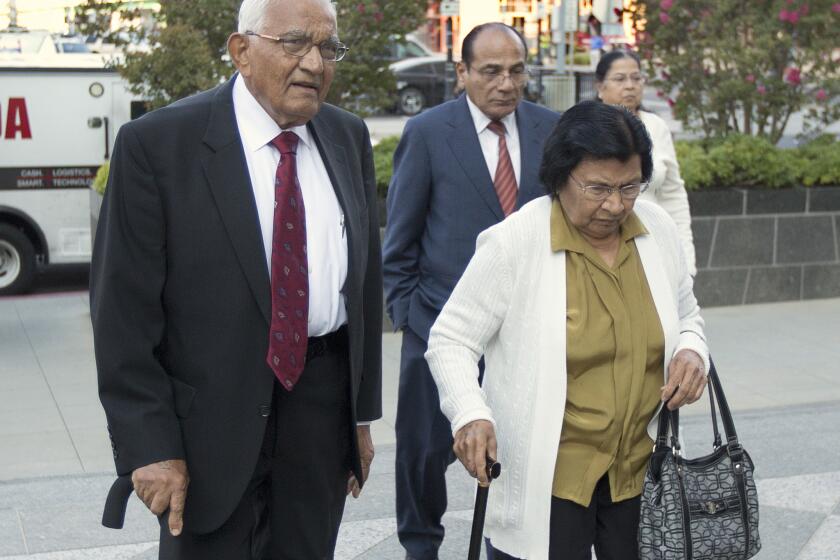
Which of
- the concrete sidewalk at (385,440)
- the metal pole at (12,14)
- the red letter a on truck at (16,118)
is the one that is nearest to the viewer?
the concrete sidewalk at (385,440)

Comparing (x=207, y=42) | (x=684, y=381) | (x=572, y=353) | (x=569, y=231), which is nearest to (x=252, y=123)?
(x=569, y=231)

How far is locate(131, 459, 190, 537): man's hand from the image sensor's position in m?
2.88

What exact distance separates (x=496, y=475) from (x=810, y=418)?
14.0 ft

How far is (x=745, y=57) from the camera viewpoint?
34.4 ft

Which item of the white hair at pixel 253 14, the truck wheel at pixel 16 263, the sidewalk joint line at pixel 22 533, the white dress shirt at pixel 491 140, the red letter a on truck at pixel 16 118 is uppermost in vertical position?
the white hair at pixel 253 14

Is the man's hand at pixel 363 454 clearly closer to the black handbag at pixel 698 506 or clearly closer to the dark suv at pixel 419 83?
the black handbag at pixel 698 506

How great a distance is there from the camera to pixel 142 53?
386 inches

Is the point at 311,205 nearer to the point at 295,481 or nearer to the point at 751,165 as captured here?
the point at 295,481

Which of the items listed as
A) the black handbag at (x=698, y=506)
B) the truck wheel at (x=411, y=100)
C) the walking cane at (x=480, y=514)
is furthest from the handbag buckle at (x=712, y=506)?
the truck wheel at (x=411, y=100)

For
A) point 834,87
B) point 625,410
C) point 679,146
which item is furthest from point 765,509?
point 834,87

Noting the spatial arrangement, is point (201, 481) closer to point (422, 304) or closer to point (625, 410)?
point (625, 410)

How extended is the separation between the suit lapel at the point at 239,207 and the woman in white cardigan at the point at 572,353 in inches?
22.2

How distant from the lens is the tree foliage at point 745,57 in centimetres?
1048

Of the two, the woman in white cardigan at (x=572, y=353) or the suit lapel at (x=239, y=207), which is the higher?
the suit lapel at (x=239, y=207)
